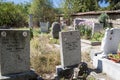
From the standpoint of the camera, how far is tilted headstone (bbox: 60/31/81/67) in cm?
648

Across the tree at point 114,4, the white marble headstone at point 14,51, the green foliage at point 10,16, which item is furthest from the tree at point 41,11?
the white marble headstone at point 14,51

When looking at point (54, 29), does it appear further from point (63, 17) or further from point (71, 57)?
point (63, 17)

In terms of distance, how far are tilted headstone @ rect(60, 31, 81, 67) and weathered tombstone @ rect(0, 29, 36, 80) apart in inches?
43.6

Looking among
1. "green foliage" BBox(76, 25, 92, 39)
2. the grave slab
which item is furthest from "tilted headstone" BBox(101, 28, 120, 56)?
"green foliage" BBox(76, 25, 92, 39)

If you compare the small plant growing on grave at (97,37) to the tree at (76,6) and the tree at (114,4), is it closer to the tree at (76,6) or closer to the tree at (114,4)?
the tree at (76,6)

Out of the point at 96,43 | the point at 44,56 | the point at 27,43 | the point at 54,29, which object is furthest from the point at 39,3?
the point at 27,43

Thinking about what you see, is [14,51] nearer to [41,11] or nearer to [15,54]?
[15,54]

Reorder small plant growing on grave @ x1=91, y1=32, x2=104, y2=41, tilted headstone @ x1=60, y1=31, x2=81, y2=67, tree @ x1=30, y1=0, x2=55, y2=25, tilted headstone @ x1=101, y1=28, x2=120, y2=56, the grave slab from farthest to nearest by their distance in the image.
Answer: tree @ x1=30, y1=0, x2=55, y2=25, small plant growing on grave @ x1=91, y1=32, x2=104, y2=41, tilted headstone @ x1=101, y1=28, x2=120, y2=56, tilted headstone @ x1=60, y1=31, x2=81, y2=67, the grave slab

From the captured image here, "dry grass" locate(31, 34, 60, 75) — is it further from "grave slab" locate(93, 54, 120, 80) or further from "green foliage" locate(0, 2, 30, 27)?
"green foliage" locate(0, 2, 30, 27)

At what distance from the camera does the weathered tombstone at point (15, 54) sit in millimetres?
5590

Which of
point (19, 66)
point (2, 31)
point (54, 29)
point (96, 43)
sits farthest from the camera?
point (54, 29)

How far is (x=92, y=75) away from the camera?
20.1 feet

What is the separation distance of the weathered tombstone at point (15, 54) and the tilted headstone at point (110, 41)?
245 cm

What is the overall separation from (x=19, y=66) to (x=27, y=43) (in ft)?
2.11
